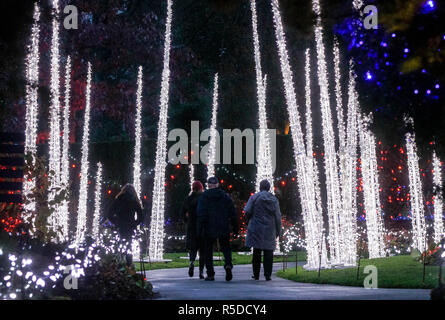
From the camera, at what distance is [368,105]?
28.1ft

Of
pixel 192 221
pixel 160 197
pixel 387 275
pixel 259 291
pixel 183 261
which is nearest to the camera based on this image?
pixel 259 291

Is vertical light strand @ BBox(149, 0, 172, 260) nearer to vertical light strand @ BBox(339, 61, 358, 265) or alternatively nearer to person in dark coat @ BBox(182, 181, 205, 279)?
person in dark coat @ BBox(182, 181, 205, 279)

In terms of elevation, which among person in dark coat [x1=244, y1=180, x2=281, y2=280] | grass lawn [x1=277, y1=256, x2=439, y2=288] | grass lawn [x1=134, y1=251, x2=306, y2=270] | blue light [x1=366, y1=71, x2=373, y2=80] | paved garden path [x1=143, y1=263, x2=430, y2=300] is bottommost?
paved garden path [x1=143, y1=263, x2=430, y2=300]

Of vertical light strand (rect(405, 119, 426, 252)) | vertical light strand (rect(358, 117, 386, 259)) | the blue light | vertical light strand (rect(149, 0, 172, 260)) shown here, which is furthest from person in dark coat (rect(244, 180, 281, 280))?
the blue light

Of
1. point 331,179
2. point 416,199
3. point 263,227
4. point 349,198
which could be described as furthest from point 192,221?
point 416,199

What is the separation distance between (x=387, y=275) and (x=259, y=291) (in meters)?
2.66

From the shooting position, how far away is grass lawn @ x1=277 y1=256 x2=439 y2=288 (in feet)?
37.6

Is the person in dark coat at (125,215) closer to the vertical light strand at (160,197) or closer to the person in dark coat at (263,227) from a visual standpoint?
the person in dark coat at (263,227)

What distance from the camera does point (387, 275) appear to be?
12.5m

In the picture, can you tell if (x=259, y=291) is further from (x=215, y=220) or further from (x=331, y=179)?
(x=331, y=179)

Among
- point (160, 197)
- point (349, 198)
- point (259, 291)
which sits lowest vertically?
point (259, 291)

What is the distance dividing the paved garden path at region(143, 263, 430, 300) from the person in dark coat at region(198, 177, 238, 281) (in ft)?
1.44

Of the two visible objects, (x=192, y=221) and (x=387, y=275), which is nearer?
(x=387, y=275)
